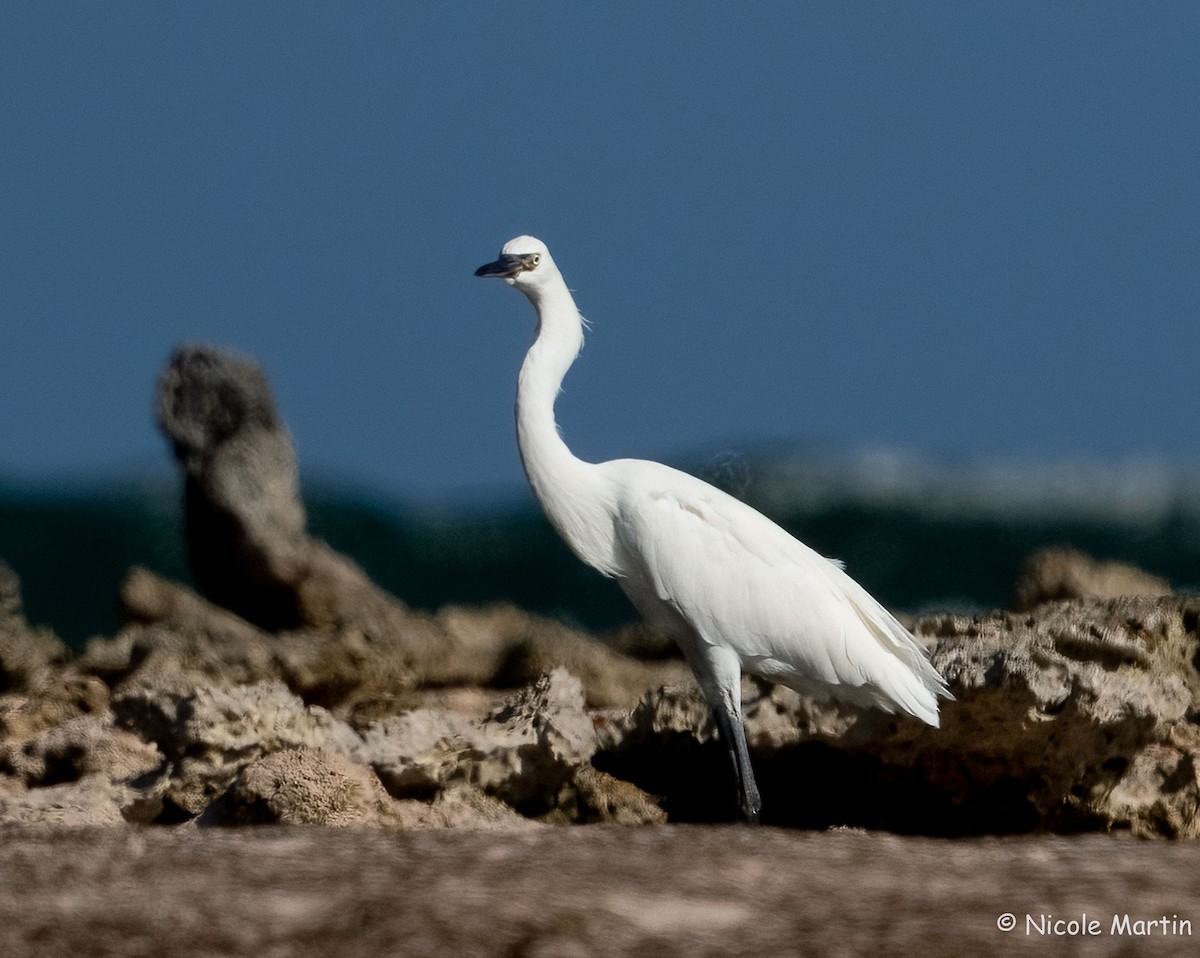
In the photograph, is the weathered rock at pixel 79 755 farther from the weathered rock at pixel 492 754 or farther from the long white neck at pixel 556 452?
the long white neck at pixel 556 452

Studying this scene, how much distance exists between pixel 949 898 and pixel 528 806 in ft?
11.7

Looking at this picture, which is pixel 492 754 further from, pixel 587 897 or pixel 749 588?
pixel 587 897

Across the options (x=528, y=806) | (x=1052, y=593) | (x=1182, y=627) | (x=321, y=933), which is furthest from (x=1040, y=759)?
(x=1052, y=593)

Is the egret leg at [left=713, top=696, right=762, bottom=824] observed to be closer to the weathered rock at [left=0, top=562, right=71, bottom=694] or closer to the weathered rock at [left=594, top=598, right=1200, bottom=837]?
the weathered rock at [left=594, top=598, right=1200, bottom=837]

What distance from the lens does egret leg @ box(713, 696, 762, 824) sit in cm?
660

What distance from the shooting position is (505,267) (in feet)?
23.7

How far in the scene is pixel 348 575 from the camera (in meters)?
13.4

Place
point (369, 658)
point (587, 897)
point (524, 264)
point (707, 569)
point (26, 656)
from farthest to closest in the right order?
point (26, 656)
point (369, 658)
point (524, 264)
point (707, 569)
point (587, 897)

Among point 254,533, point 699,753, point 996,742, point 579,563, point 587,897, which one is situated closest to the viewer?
point 587,897

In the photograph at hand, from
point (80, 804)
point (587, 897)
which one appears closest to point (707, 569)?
point (80, 804)

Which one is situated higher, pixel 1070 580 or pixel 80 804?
pixel 1070 580

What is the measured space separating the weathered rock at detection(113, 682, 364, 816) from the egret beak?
2.04 m

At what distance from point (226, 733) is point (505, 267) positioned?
2.36 metres

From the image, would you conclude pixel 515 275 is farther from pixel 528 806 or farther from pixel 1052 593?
pixel 1052 593
